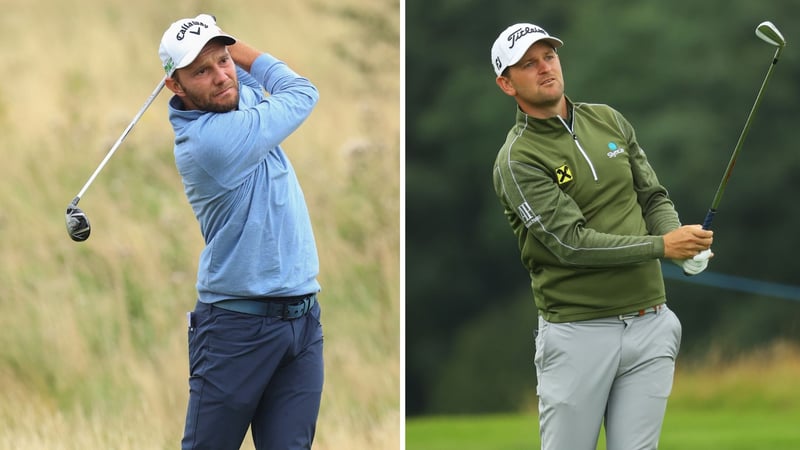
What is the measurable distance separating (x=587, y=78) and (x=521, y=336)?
2972 millimetres

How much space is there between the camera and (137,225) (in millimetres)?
7238

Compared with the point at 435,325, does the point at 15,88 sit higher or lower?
higher

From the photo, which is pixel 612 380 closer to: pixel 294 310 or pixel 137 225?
pixel 294 310

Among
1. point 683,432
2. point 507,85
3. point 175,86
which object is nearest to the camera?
point 175,86

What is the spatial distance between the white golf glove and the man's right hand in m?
0.01

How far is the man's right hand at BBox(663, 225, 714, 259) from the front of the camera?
155 inches

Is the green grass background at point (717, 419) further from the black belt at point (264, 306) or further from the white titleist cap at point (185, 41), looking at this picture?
the white titleist cap at point (185, 41)

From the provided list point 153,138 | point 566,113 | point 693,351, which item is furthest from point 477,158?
point 566,113

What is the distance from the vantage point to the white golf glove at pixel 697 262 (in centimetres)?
396

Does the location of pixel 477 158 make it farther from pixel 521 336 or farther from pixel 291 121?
pixel 291 121

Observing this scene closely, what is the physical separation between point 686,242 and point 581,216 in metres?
0.31

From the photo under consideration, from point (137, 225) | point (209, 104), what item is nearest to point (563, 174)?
point (209, 104)

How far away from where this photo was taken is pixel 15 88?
25.5 feet

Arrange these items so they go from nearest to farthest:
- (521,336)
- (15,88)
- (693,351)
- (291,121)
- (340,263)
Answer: (291,121) < (340,263) < (15,88) < (693,351) < (521,336)
